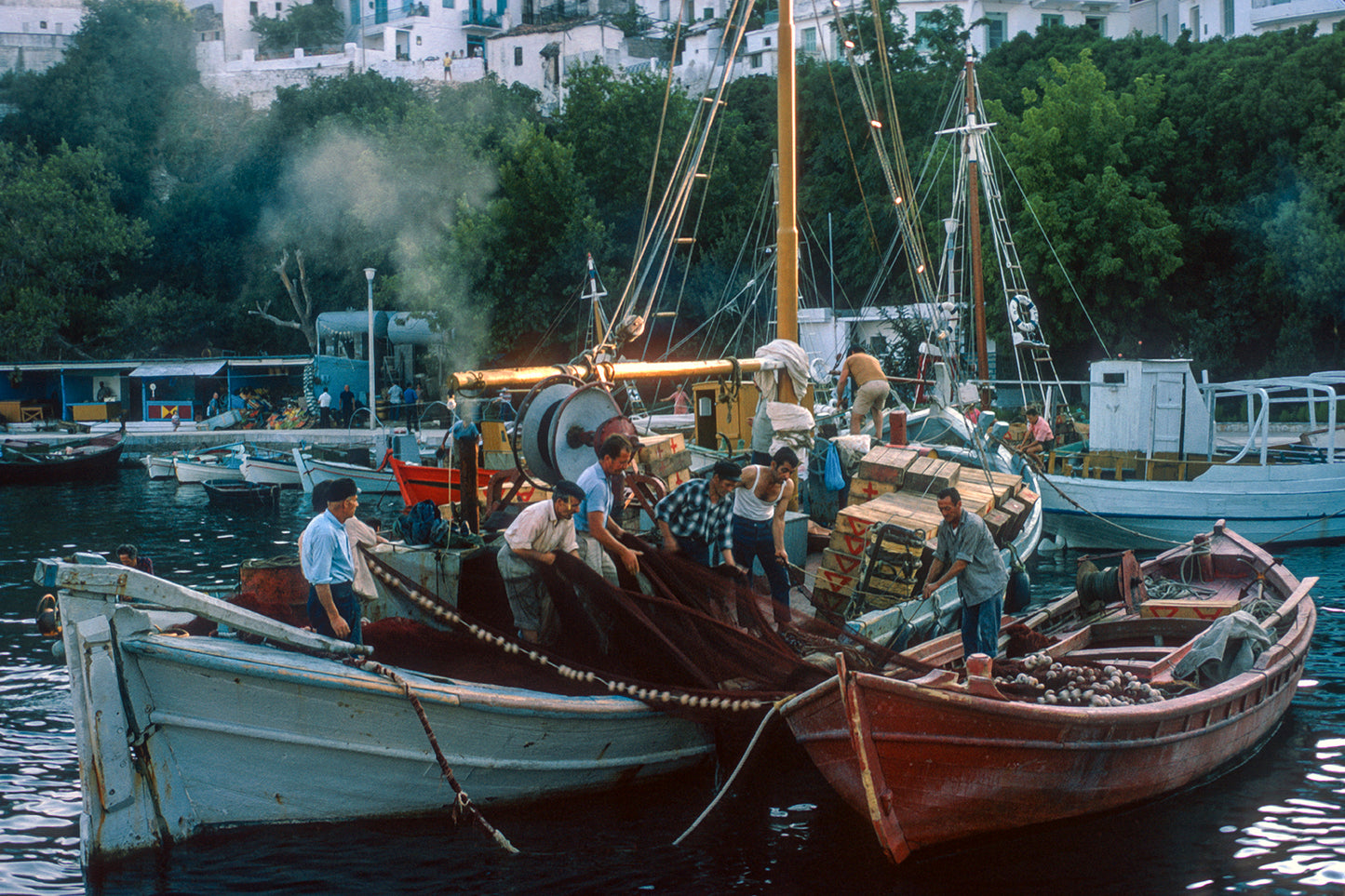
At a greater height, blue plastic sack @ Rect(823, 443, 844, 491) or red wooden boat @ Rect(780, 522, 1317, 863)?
blue plastic sack @ Rect(823, 443, 844, 491)

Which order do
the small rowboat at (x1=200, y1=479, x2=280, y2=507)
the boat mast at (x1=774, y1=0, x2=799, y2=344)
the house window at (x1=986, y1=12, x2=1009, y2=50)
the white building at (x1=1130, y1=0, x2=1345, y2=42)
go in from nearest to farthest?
the boat mast at (x1=774, y1=0, x2=799, y2=344), the small rowboat at (x1=200, y1=479, x2=280, y2=507), the white building at (x1=1130, y1=0, x2=1345, y2=42), the house window at (x1=986, y1=12, x2=1009, y2=50)

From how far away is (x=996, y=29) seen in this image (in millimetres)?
61469

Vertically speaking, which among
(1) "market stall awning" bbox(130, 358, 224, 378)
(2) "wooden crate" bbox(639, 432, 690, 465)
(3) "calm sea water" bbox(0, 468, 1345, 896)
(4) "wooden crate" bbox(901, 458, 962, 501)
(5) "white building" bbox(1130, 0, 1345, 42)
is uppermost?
(5) "white building" bbox(1130, 0, 1345, 42)

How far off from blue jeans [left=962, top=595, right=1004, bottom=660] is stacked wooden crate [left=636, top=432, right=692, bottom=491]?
135 inches

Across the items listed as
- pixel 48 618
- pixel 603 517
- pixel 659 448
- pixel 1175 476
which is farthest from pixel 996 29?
pixel 48 618

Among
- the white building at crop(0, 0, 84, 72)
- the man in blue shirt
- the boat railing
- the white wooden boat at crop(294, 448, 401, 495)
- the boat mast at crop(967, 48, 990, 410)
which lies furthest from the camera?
the white building at crop(0, 0, 84, 72)

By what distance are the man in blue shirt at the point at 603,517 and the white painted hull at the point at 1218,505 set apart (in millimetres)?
12456

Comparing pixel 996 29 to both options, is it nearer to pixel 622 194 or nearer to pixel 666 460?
pixel 622 194

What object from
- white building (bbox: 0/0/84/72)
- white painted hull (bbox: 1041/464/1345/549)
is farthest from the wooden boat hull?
white building (bbox: 0/0/84/72)

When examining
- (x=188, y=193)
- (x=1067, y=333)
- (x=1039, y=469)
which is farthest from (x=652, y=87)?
(x=1039, y=469)

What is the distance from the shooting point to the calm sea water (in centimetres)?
732

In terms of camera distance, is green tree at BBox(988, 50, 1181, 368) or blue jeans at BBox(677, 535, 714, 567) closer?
blue jeans at BBox(677, 535, 714, 567)

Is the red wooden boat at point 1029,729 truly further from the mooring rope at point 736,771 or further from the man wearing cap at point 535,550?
the man wearing cap at point 535,550

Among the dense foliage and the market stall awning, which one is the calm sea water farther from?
the market stall awning
